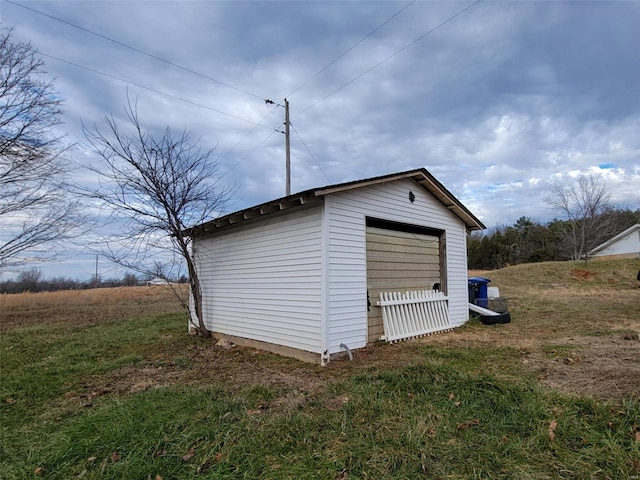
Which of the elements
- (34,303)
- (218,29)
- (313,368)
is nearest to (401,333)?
(313,368)

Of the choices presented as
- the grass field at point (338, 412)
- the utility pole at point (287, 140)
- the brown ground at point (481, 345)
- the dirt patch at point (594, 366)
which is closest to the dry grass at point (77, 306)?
the brown ground at point (481, 345)

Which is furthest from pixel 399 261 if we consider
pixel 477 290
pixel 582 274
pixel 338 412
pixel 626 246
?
pixel 626 246

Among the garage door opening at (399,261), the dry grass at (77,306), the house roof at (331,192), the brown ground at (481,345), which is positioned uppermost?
the house roof at (331,192)

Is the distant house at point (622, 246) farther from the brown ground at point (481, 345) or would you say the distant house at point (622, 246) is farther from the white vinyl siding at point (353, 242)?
the white vinyl siding at point (353, 242)

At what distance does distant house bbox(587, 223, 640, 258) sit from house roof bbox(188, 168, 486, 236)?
2501 cm

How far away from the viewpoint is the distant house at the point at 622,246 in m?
26.6

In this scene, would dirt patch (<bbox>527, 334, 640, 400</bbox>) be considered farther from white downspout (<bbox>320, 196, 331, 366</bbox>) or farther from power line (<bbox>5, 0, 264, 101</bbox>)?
power line (<bbox>5, 0, 264, 101</bbox>)

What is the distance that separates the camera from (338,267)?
5.57 m

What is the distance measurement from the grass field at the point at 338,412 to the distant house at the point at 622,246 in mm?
27331

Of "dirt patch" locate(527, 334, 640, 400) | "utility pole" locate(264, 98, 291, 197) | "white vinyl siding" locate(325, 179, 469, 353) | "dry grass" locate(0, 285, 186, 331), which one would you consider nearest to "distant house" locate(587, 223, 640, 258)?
"dirt patch" locate(527, 334, 640, 400)

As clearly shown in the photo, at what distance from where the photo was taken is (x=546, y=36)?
22.0 ft

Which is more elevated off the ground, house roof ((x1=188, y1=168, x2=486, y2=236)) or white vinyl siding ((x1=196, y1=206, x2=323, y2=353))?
house roof ((x1=188, y1=168, x2=486, y2=236))

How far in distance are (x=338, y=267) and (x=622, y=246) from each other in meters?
34.0

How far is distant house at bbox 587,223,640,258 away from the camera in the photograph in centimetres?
2661
